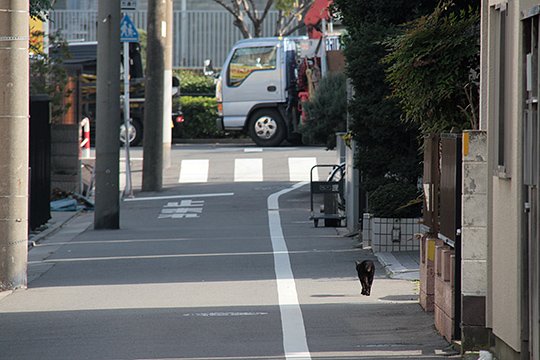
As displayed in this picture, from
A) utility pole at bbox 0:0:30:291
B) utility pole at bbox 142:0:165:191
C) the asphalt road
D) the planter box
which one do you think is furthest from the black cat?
utility pole at bbox 142:0:165:191

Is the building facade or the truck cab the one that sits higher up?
the truck cab

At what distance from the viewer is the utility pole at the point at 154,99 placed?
87.3 ft

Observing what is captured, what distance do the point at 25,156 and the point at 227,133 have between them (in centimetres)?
2624

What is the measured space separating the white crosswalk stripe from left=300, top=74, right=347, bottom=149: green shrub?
361 centimetres

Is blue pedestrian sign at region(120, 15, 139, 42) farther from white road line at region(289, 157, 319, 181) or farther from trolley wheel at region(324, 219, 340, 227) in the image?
A: trolley wheel at region(324, 219, 340, 227)

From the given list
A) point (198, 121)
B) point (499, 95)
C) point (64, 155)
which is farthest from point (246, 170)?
point (499, 95)

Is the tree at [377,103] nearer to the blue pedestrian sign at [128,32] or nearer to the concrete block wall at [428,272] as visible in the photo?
the concrete block wall at [428,272]

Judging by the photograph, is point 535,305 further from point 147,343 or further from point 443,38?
point 443,38

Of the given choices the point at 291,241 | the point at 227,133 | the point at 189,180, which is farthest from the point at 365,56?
the point at 227,133

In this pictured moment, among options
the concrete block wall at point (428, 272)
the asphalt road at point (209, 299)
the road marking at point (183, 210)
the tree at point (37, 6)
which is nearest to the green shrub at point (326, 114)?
the road marking at point (183, 210)

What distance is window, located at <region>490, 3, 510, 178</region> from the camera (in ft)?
26.9

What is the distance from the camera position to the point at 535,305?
7.26m

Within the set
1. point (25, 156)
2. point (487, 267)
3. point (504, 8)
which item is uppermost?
point (504, 8)

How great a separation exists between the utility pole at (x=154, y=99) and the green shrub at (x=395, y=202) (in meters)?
11.5
